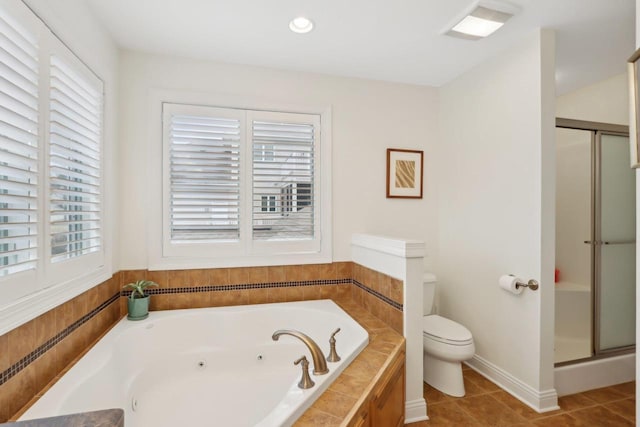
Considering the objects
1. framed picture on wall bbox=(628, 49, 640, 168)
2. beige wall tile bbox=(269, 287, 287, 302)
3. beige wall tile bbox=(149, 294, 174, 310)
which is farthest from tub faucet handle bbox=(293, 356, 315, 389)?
framed picture on wall bbox=(628, 49, 640, 168)

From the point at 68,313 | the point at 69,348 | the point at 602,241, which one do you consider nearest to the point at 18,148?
the point at 68,313

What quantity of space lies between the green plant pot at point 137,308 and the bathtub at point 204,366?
0.06 meters

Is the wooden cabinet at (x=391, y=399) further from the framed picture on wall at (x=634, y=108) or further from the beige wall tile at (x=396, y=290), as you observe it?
the framed picture on wall at (x=634, y=108)

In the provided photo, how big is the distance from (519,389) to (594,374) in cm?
66

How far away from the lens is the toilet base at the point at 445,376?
2256 mm

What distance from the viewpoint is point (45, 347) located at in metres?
1.44

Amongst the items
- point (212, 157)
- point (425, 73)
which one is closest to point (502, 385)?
point (425, 73)

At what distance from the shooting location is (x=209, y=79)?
8.32ft

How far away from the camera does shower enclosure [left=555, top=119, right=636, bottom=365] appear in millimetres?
2486

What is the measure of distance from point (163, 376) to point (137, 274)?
0.76 m

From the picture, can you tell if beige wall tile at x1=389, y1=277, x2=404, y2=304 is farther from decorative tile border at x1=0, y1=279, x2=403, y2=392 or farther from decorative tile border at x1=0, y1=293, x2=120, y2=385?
decorative tile border at x1=0, y1=293, x2=120, y2=385

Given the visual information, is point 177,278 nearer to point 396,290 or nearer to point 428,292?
point 396,290

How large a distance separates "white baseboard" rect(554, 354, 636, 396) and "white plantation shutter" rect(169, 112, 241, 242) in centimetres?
259

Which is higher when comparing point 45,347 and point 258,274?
point 258,274
